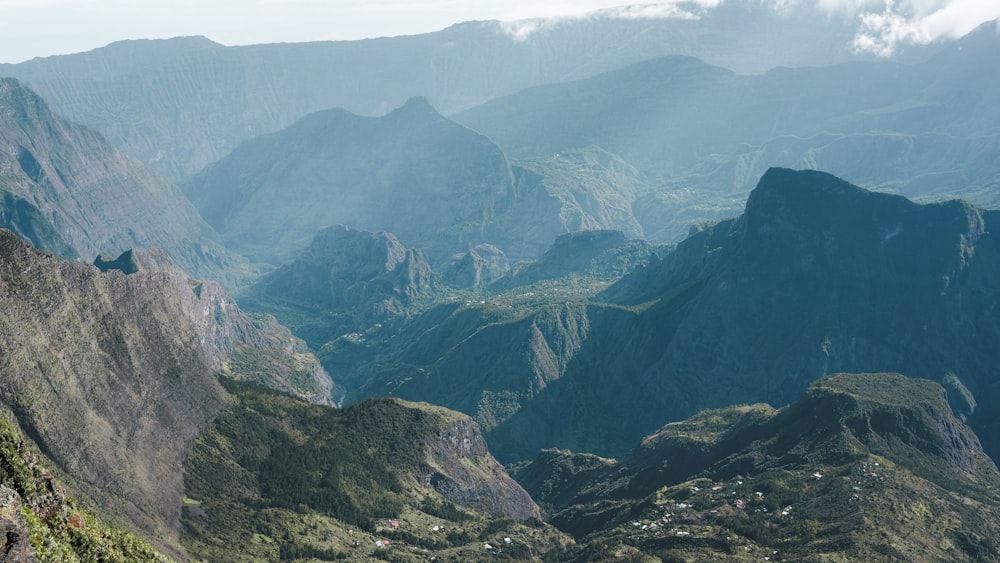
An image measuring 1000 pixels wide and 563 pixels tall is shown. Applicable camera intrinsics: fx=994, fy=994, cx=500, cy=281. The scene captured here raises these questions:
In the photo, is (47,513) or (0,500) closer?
Answer: (0,500)

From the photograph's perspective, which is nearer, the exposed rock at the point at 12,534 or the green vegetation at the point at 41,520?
the exposed rock at the point at 12,534

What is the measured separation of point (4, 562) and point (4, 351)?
113 m

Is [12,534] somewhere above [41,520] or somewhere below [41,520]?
above

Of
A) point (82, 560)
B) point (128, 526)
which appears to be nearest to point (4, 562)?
point (82, 560)

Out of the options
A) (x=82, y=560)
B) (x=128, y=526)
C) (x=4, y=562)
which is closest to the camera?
(x=4, y=562)

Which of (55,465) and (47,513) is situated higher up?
(47,513)

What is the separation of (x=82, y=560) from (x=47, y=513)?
7.99 m

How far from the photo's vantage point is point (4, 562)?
3920 inches

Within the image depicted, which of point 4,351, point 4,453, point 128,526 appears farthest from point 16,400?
point 4,453

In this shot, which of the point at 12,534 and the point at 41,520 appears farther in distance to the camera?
the point at 41,520

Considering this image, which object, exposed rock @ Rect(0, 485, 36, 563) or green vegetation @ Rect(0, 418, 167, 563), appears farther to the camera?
green vegetation @ Rect(0, 418, 167, 563)

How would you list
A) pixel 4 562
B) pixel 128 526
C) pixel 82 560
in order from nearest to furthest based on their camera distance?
pixel 4 562
pixel 82 560
pixel 128 526

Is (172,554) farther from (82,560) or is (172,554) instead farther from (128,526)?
(82,560)

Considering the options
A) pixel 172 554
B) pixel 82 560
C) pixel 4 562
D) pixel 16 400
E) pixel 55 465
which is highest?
pixel 4 562
